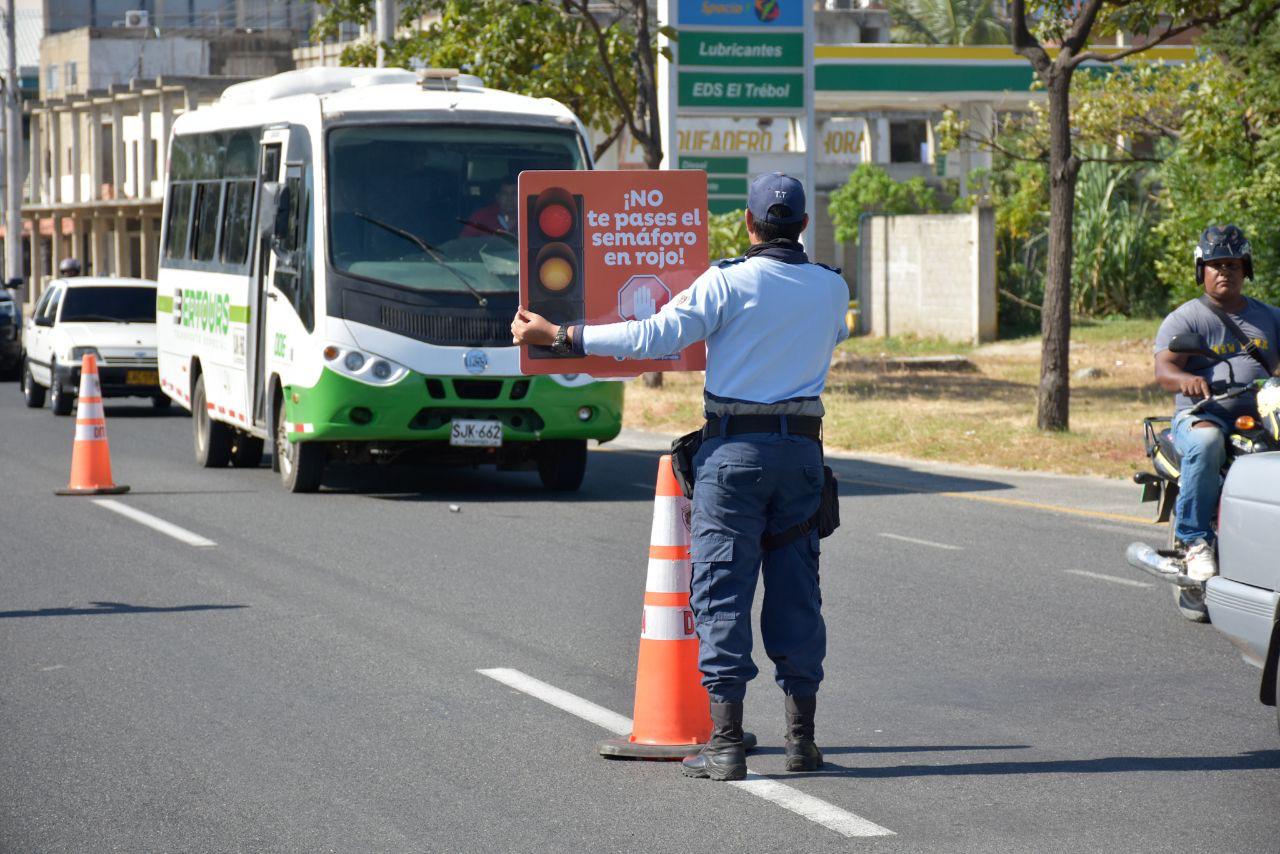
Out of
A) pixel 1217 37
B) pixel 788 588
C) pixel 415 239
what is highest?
pixel 1217 37

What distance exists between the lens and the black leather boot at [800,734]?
6504mm

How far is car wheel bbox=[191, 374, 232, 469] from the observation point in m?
17.6

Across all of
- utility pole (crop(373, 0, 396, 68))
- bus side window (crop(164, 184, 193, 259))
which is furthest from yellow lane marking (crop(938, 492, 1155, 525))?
utility pole (crop(373, 0, 396, 68))

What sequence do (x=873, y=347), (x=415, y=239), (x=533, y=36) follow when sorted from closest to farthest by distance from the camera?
(x=415, y=239)
(x=533, y=36)
(x=873, y=347)

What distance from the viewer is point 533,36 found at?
26.2 metres

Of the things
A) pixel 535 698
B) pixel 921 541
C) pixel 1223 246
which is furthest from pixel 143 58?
pixel 535 698

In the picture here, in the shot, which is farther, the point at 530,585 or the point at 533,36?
the point at 533,36

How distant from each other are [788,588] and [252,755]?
1.97 meters

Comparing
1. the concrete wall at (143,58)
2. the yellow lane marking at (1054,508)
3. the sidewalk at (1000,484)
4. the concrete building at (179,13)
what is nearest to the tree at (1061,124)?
the sidewalk at (1000,484)

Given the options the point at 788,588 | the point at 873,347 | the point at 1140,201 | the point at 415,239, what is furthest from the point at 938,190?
the point at 788,588

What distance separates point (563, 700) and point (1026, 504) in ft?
25.2

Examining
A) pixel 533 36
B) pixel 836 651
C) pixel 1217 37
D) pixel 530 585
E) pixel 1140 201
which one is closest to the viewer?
pixel 836 651

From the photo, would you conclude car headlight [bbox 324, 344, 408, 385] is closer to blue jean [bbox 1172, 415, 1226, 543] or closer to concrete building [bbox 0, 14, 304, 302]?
blue jean [bbox 1172, 415, 1226, 543]

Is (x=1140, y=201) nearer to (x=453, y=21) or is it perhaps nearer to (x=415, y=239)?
(x=453, y=21)
